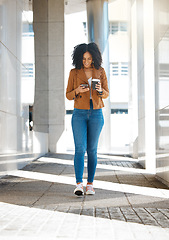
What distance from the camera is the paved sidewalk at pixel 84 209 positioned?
2861mm

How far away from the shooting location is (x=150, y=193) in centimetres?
505

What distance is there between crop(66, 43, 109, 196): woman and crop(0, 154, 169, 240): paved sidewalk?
404 millimetres

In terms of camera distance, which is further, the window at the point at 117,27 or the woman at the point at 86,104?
the window at the point at 117,27

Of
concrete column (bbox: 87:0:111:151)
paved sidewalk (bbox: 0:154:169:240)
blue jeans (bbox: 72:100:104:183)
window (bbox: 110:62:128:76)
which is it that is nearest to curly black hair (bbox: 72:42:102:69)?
blue jeans (bbox: 72:100:104:183)

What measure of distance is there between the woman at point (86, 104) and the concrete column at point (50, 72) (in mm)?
9513

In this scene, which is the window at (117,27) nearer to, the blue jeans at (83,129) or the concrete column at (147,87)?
the concrete column at (147,87)

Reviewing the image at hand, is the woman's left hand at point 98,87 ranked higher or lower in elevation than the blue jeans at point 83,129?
higher

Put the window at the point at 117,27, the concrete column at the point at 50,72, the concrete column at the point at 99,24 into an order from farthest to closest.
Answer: the window at the point at 117,27
the concrete column at the point at 99,24
the concrete column at the point at 50,72

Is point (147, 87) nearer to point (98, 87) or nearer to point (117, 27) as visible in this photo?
point (98, 87)

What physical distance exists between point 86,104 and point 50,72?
997 cm

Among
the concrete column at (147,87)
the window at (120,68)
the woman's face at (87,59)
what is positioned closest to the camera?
the woman's face at (87,59)

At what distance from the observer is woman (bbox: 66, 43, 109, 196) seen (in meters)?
4.93

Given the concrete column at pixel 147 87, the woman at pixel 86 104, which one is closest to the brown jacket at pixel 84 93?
the woman at pixel 86 104

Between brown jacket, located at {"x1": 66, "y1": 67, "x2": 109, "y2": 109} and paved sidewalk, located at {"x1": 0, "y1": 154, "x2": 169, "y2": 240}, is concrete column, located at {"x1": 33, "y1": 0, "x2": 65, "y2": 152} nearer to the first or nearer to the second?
paved sidewalk, located at {"x1": 0, "y1": 154, "x2": 169, "y2": 240}
